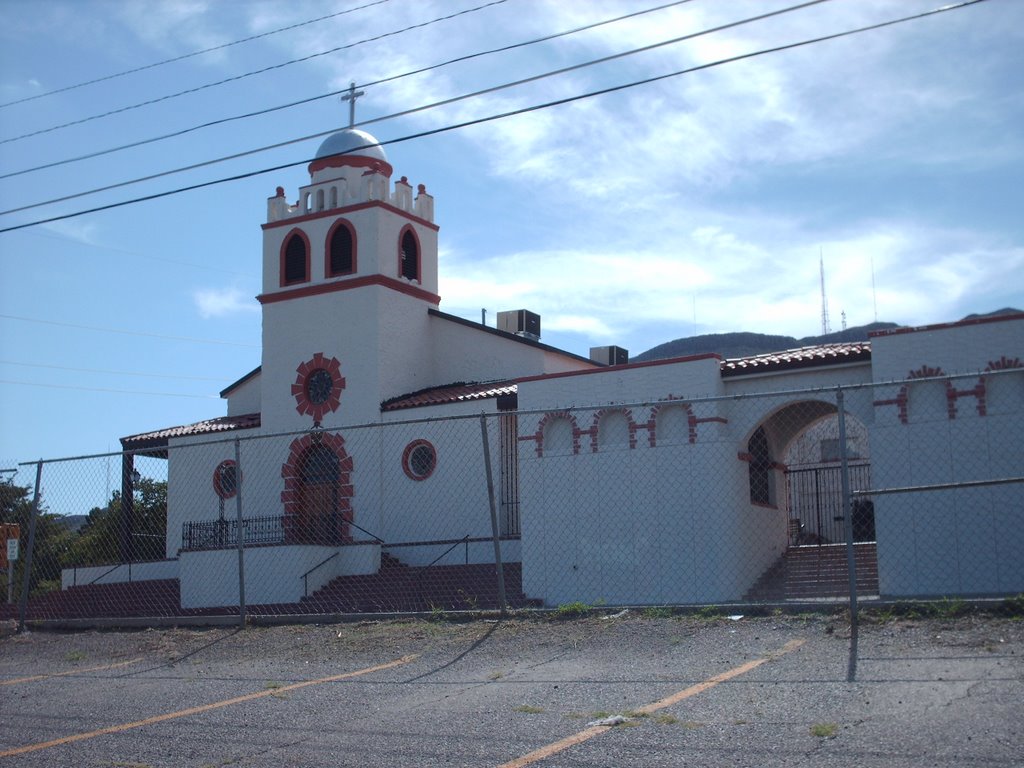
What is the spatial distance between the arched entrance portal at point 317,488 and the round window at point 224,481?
128cm

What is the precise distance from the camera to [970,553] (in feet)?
50.9

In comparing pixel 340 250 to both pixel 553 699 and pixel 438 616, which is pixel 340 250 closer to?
pixel 438 616

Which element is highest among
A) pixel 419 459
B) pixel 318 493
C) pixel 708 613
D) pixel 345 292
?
pixel 345 292

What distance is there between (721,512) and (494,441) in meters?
6.52

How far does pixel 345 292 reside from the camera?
2595 centimetres

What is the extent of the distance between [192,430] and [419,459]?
6.82 meters

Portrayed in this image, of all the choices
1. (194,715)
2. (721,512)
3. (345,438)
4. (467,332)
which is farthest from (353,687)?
(467,332)

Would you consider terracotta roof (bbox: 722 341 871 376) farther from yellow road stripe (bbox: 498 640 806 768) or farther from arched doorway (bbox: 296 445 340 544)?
arched doorway (bbox: 296 445 340 544)

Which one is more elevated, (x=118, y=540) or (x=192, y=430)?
(x=192, y=430)

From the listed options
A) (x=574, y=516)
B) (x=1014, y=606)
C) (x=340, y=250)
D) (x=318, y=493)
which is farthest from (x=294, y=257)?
(x=1014, y=606)

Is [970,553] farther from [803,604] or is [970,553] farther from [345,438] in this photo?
[345,438]

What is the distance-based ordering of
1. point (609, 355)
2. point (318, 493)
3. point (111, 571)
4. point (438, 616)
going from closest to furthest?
point (438, 616) → point (111, 571) → point (318, 493) → point (609, 355)

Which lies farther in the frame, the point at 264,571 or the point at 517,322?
the point at 517,322

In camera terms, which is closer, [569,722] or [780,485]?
[569,722]
